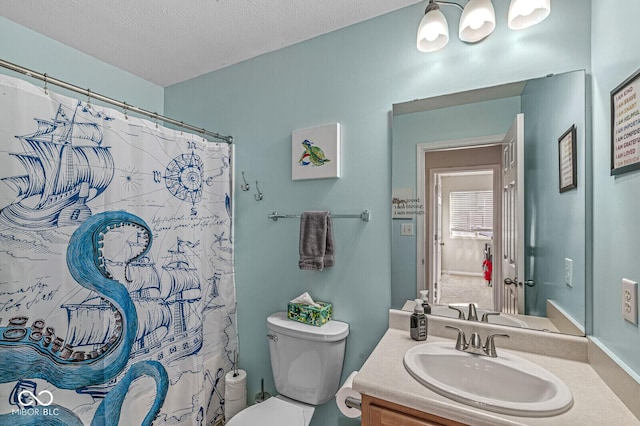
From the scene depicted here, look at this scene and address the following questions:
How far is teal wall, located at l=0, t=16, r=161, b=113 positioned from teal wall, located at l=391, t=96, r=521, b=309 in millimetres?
1885

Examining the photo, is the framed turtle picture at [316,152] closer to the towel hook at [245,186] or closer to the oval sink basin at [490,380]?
the towel hook at [245,186]

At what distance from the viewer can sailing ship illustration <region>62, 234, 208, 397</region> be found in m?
1.32

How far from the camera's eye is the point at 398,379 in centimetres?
100

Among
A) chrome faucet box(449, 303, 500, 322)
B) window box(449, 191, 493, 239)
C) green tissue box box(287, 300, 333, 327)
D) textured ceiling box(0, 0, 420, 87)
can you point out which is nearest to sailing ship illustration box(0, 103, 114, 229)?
textured ceiling box(0, 0, 420, 87)

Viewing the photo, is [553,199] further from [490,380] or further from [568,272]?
[490,380]

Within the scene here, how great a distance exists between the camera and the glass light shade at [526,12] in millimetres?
1119

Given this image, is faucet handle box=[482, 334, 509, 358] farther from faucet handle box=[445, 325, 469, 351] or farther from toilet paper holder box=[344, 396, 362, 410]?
toilet paper holder box=[344, 396, 362, 410]

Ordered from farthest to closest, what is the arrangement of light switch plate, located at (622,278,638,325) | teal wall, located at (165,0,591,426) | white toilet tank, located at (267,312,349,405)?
white toilet tank, located at (267,312,349,405)
teal wall, located at (165,0,591,426)
light switch plate, located at (622,278,638,325)

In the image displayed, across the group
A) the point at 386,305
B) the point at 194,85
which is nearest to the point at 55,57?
the point at 194,85

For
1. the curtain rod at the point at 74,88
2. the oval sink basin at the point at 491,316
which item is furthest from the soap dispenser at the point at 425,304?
the curtain rod at the point at 74,88

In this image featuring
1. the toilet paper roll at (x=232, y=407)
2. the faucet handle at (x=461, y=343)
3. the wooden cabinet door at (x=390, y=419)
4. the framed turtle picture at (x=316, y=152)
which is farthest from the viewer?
the toilet paper roll at (x=232, y=407)

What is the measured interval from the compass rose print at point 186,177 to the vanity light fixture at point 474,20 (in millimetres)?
1362

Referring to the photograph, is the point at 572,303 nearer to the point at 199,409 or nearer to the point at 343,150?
the point at 343,150

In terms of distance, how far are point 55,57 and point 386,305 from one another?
7.72 ft
